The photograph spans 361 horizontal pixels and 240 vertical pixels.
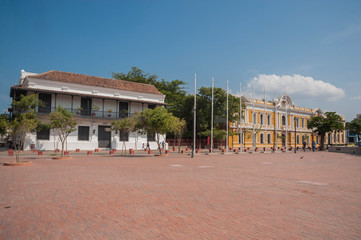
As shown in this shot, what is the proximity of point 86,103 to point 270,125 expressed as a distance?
34.7 metres

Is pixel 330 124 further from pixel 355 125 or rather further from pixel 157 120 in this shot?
pixel 157 120

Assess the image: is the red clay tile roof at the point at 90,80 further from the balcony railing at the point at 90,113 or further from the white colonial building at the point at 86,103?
the balcony railing at the point at 90,113

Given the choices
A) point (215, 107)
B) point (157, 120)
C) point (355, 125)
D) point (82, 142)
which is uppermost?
point (215, 107)

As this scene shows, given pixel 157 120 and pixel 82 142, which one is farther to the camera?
pixel 82 142

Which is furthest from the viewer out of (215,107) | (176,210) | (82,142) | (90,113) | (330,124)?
(330,124)

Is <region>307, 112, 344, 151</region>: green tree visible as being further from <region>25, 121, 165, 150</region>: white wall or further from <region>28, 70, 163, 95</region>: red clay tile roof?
<region>28, 70, 163, 95</region>: red clay tile roof

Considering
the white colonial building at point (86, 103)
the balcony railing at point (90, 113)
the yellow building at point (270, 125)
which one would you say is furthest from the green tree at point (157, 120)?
the yellow building at point (270, 125)


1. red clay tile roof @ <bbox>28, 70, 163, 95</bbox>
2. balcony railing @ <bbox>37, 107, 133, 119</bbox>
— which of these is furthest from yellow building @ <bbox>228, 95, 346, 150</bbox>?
balcony railing @ <bbox>37, 107, 133, 119</bbox>

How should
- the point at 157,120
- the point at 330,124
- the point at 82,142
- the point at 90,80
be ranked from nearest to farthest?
the point at 157,120, the point at 82,142, the point at 90,80, the point at 330,124

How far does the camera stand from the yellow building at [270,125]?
142 feet

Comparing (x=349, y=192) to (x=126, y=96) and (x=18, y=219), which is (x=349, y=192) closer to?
(x=18, y=219)

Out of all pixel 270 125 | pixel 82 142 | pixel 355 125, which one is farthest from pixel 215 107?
pixel 355 125

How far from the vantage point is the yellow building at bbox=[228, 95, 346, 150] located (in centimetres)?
4338

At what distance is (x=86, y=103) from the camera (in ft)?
106
